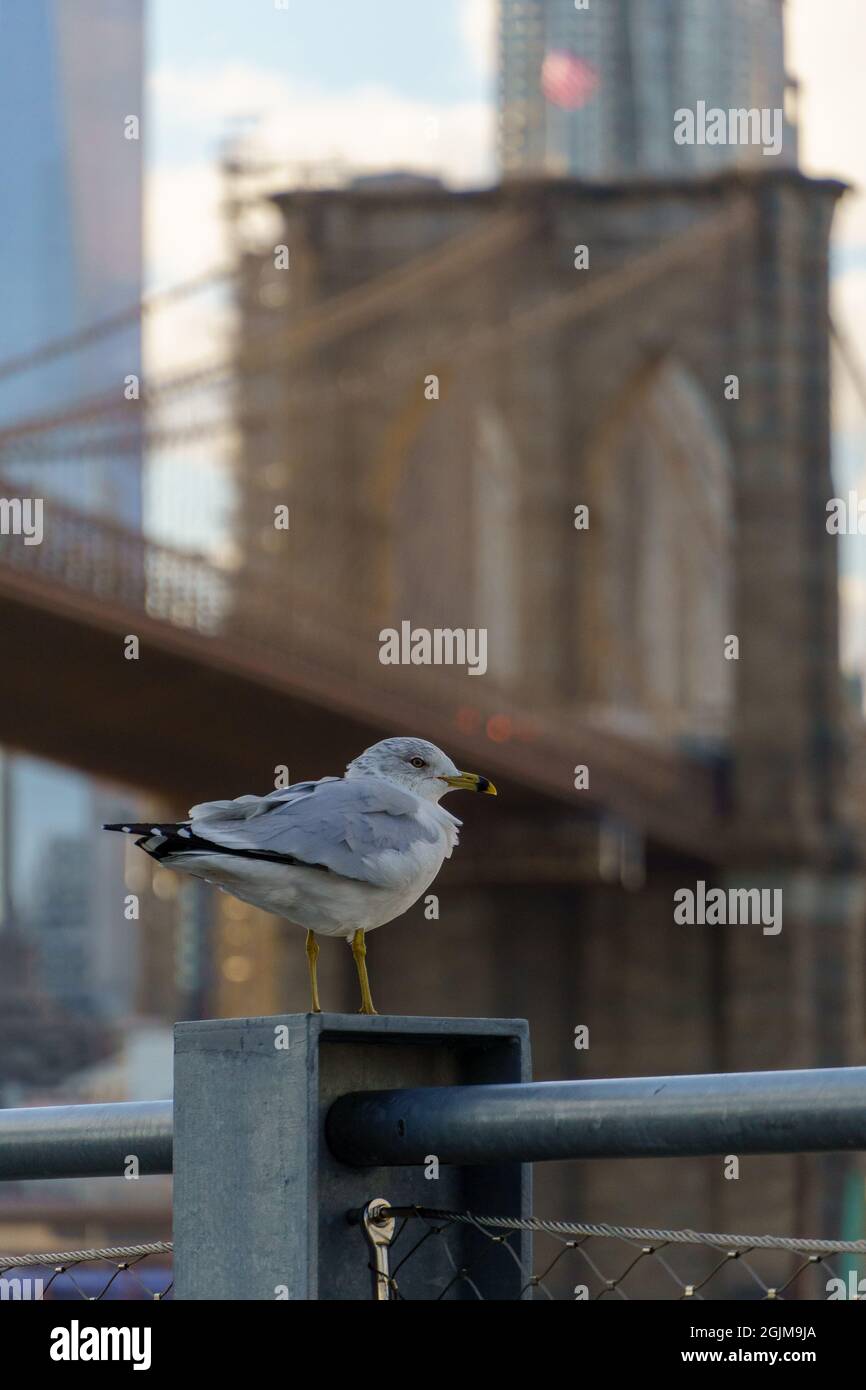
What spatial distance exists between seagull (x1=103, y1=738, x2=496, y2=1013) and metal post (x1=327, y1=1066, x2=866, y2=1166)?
0.78 ft

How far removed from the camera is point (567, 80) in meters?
31.2

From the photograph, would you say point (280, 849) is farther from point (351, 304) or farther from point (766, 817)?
point (351, 304)

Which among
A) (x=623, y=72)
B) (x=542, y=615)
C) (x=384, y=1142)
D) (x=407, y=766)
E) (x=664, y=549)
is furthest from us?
(x=664, y=549)

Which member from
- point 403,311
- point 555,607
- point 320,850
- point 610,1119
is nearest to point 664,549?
point 403,311

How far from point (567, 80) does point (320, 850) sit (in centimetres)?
2976

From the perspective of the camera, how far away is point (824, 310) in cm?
2250

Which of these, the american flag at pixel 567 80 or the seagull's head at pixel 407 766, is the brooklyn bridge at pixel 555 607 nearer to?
the american flag at pixel 567 80

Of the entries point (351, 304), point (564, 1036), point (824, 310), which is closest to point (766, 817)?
point (564, 1036)

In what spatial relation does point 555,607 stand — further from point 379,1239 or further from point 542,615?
point 379,1239

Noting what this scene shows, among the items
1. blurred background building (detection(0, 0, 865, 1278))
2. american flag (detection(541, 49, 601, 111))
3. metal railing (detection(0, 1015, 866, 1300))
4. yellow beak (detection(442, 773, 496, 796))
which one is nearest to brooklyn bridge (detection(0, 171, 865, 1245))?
blurred background building (detection(0, 0, 865, 1278))

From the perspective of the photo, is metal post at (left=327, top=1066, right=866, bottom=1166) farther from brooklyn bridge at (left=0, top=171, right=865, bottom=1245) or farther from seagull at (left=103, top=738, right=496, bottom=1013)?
brooklyn bridge at (left=0, top=171, right=865, bottom=1245)
